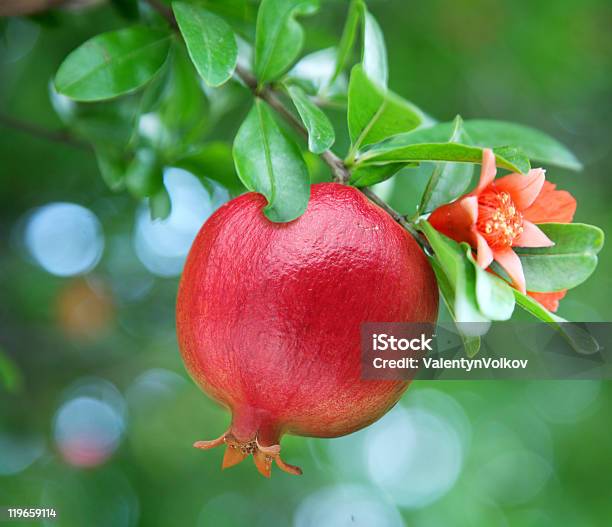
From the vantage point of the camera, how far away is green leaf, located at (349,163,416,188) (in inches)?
21.8

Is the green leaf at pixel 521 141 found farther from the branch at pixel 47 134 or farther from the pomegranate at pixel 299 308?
the branch at pixel 47 134

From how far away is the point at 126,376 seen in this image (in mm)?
2129

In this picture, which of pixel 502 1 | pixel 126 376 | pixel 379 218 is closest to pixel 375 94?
pixel 379 218

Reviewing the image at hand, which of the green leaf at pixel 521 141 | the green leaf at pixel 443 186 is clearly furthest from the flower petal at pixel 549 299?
the green leaf at pixel 521 141

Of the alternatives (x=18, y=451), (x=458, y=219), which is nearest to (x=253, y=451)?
(x=458, y=219)

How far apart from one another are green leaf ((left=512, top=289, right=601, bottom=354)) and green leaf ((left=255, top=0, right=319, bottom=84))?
0.32 m

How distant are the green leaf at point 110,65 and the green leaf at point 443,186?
0.30 meters

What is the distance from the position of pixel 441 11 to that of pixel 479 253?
1526mm

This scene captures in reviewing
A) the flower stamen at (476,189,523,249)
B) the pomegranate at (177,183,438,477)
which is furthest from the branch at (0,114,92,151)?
the flower stamen at (476,189,523,249)

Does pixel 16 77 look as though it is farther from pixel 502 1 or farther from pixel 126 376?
pixel 502 1

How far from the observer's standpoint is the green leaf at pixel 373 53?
0.62m

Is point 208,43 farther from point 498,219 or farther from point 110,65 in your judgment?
point 498,219

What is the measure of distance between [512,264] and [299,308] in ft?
0.53

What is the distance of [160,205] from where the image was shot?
→ 828 millimetres
